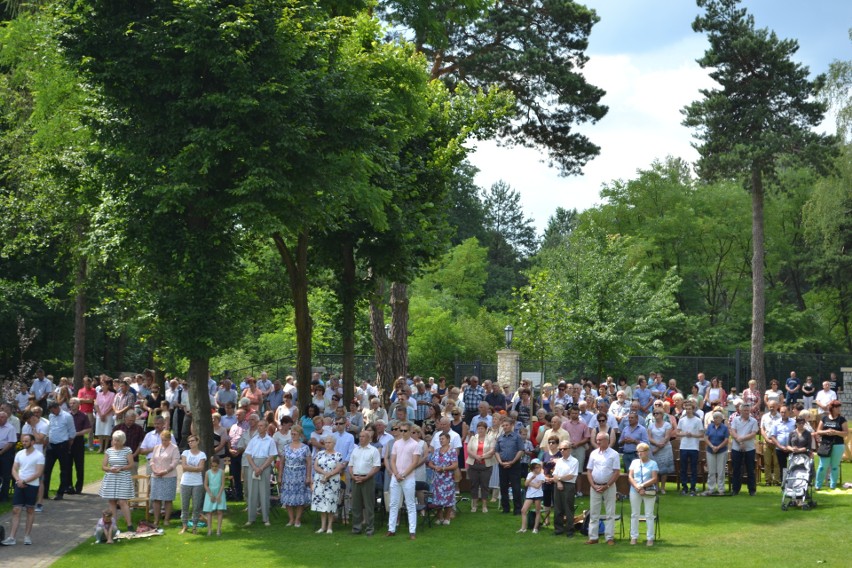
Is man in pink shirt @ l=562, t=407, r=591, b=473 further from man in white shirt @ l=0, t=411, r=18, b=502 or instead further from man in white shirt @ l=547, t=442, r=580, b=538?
man in white shirt @ l=0, t=411, r=18, b=502

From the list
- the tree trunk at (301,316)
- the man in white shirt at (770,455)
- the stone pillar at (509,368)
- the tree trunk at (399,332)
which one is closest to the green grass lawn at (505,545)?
the man in white shirt at (770,455)

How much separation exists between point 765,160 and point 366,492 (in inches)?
981

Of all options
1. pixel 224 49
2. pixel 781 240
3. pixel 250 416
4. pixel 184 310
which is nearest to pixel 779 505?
pixel 250 416

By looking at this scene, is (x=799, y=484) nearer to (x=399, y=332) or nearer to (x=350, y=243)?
(x=350, y=243)

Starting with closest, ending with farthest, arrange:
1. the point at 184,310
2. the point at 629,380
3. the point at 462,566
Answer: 1. the point at 462,566
2. the point at 184,310
3. the point at 629,380

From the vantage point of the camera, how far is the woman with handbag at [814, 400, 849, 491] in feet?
64.4

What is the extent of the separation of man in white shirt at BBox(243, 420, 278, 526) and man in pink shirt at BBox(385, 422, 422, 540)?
7.22 ft

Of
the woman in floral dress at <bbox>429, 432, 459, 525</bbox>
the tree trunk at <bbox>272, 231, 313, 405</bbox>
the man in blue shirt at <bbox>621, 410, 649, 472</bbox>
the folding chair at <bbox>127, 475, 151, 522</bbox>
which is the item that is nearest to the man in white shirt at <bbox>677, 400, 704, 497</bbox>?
the man in blue shirt at <bbox>621, 410, 649, 472</bbox>

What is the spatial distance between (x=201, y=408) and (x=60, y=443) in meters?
2.70

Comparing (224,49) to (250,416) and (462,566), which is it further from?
(462,566)

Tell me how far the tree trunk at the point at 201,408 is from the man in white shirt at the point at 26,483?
3.10 meters

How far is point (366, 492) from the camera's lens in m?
16.4

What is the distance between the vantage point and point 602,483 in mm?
15234

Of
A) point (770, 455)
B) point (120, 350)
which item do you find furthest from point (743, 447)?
point (120, 350)
